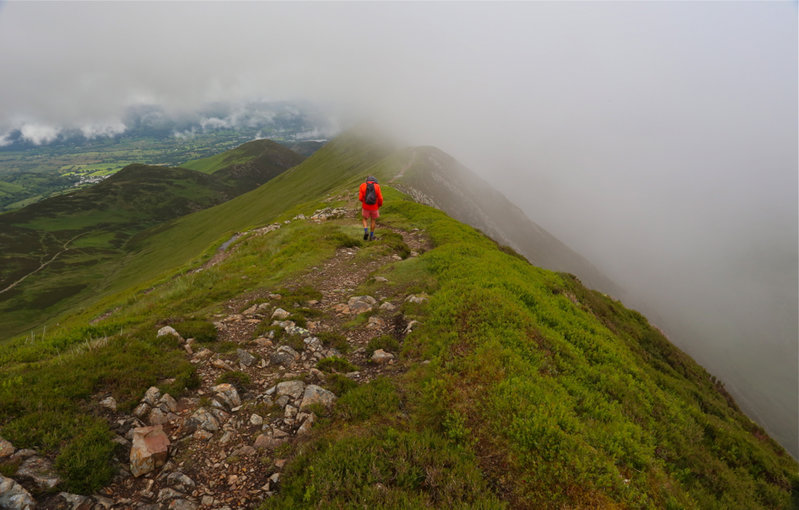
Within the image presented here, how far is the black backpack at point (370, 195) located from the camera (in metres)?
22.0

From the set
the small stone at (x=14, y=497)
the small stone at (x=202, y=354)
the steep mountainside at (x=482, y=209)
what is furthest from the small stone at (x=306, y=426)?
the steep mountainside at (x=482, y=209)

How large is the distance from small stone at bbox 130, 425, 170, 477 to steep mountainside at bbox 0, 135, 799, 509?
0.03 meters

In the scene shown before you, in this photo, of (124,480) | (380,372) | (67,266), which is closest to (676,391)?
(380,372)

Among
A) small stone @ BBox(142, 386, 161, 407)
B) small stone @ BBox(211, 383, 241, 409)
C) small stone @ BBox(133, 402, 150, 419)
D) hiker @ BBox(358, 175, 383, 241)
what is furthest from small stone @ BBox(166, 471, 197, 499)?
hiker @ BBox(358, 175, 383, 241)

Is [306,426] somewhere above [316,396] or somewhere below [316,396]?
below

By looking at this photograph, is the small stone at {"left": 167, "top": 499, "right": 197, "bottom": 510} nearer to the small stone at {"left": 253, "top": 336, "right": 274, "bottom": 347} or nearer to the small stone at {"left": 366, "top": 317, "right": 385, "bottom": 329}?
the small stone at {"left": 253, "top": 336, "right": 274, "bottom": 347}

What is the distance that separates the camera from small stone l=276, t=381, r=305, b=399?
808 centimetres

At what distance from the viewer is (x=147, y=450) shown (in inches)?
234

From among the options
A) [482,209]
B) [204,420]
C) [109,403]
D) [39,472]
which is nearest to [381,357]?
[204,420]

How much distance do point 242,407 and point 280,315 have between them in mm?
4789

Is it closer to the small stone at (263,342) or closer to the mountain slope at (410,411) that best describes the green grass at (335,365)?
the mountain slope at (410,411)

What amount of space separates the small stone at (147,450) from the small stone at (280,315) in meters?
5.78

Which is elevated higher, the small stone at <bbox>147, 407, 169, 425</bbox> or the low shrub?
the small stone at <bbox>147, 407, 169, 425</bbox>

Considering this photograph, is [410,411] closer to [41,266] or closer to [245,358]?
[245,358]
